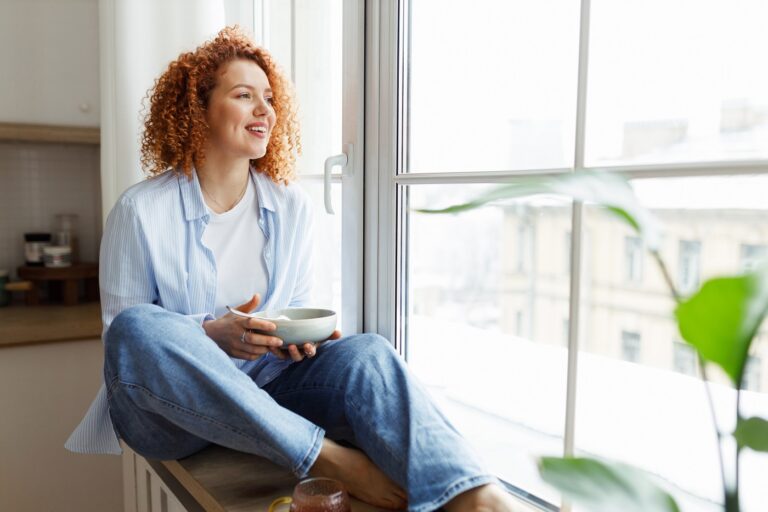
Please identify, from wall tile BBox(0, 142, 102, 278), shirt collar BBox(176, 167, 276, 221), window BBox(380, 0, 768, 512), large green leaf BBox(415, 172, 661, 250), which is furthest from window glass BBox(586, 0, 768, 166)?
wall tile BBox(0, 142, 102, 278)

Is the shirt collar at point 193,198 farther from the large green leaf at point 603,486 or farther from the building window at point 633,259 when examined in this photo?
the large green leaf at point 603,486

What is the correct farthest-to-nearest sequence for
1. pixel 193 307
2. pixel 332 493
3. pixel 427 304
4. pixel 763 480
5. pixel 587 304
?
pixel 427 304, pixel 193 307, pixel 587 304, pixel 332 493, pixel 763 480

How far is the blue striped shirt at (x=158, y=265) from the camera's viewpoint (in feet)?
4.91

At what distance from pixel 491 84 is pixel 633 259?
505mm

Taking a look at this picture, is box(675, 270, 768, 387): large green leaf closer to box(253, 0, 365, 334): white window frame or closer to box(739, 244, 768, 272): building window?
box(739, 244, 768, 272): building window

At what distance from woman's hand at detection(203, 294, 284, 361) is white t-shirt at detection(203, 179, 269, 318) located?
0.18m

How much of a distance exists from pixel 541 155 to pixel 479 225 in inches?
10.6

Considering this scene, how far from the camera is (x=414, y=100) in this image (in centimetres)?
163

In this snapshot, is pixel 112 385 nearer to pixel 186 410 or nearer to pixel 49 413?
pixel 186 410

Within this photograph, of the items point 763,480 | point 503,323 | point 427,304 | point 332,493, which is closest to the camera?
point 763,480

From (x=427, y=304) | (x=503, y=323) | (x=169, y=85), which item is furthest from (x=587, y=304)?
(x=169, y=85)

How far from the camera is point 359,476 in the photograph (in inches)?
47.5

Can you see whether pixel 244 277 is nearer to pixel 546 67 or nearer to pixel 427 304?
pixel 427 304

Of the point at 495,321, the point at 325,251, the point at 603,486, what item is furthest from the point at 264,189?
the point at 603,486
